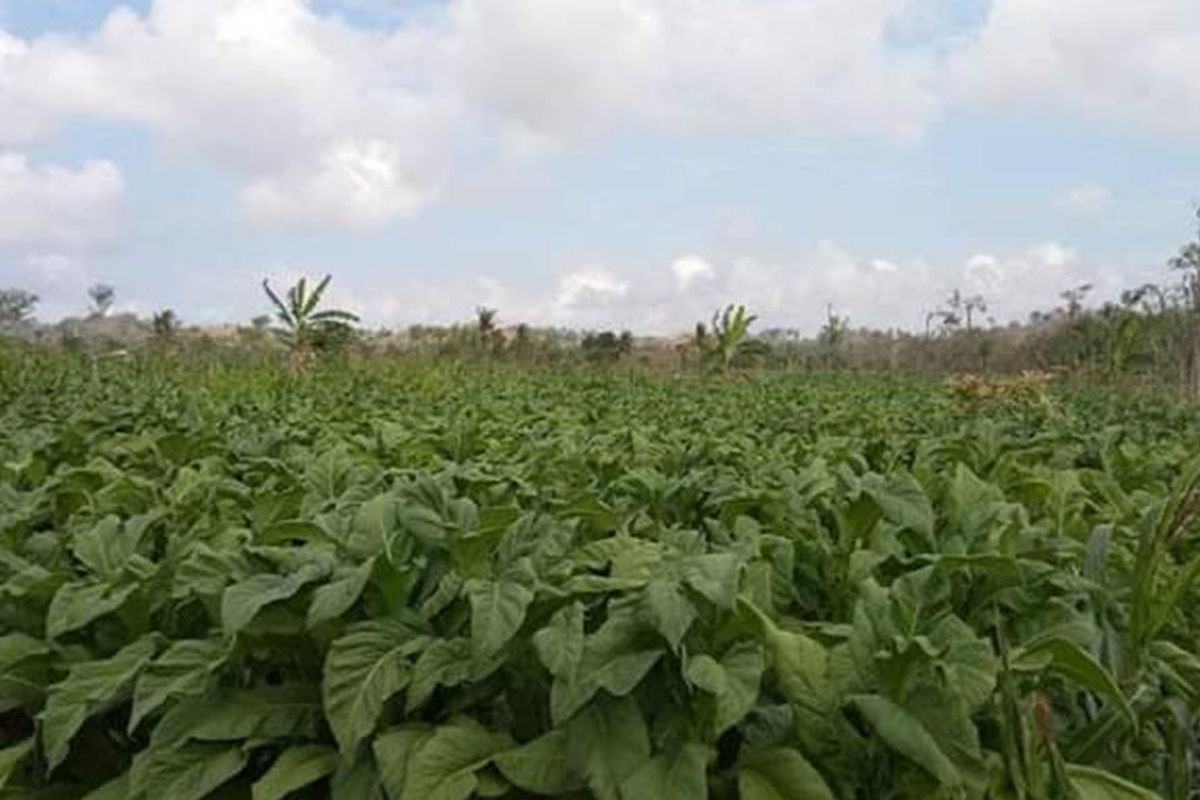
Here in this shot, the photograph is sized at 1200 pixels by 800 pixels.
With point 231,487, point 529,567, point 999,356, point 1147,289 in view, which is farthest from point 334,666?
point 999,356

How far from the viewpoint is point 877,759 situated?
1409 mm

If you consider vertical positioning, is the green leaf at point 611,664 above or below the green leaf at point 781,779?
above

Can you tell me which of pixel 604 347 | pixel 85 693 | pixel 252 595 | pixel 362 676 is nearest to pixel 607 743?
pixel 362 676

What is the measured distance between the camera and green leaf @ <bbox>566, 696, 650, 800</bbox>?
1333 mm

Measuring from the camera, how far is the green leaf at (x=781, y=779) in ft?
4.37

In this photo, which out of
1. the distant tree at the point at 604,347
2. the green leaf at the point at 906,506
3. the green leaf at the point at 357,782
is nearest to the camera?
the green leaf at the point at 357,782

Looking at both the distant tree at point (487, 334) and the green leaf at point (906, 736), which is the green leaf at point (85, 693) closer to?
the green leaf at point (906, 736)

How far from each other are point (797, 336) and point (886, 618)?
37.0 meters

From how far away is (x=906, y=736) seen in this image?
1.32 metres

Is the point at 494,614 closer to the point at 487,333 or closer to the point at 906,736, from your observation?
the point at 906,736

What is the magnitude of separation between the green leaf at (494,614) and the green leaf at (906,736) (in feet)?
1.28

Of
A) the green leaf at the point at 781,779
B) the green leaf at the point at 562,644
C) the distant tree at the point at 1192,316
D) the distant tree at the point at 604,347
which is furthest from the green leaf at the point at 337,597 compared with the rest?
the distant tree at the point at 604,347

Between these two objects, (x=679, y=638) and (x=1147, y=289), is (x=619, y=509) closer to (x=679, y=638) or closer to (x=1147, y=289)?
(x=679, y=638)

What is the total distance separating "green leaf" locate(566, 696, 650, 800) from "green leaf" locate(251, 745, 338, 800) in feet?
1.05
